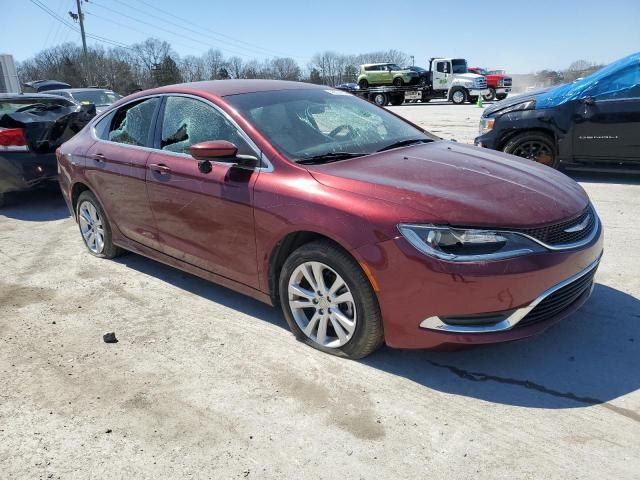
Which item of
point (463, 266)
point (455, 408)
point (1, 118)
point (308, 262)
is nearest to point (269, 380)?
point (308, 262)

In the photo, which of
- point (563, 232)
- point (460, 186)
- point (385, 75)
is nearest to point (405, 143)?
point (460, 186)

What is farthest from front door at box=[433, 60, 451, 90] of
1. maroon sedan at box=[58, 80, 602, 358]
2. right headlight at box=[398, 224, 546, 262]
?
right headlight at box=[398, 224, 546, 262]

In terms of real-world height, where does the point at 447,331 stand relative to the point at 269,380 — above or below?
above

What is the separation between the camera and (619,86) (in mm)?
6930

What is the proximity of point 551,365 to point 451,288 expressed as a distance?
35.1 inches

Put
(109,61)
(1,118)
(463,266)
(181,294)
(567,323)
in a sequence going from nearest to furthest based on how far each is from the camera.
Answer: (463,266) < (567,323) < (181,294) < (1,118) < (109,61)

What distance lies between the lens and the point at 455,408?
2.68 m

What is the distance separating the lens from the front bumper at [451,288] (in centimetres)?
260

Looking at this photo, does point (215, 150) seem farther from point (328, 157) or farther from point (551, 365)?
point (551, 365)

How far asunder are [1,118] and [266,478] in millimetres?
6705

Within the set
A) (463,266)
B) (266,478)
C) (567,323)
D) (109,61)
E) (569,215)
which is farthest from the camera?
(109,61)

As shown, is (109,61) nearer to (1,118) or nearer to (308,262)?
(1,118)

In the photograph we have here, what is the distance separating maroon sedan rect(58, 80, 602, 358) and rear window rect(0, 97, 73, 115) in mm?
3885

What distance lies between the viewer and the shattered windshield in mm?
3457
